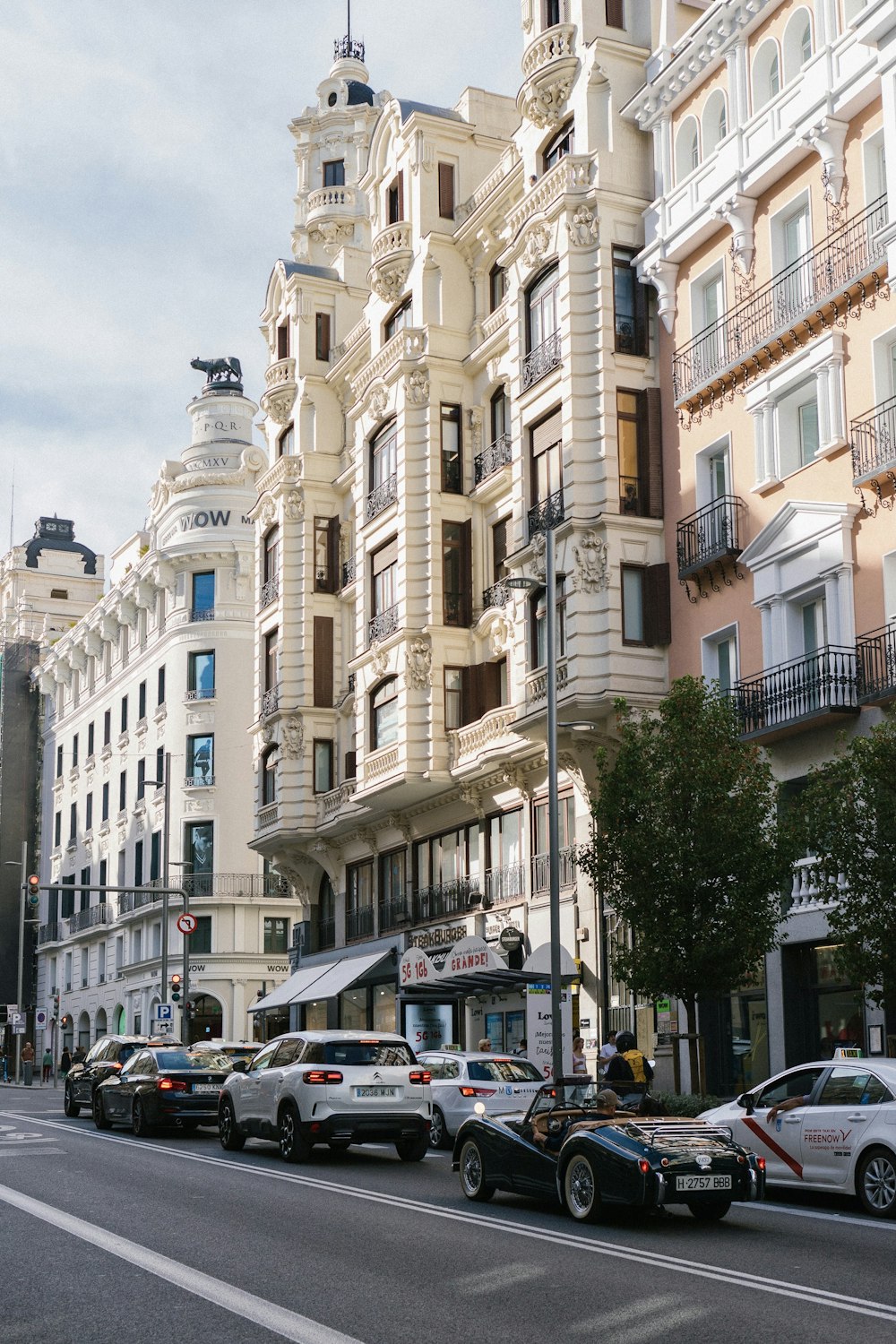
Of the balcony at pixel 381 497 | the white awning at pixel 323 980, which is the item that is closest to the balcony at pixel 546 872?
the white awning at pixel 323 980

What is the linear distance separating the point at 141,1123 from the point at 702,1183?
14.6m

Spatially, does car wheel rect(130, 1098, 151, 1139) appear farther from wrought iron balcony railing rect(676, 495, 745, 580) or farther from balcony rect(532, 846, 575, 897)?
wrought iron balcony railing rect(676, 495, 745, 580)

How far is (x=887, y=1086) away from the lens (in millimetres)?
14836

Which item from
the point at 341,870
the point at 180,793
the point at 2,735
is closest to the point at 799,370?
the point at 341,870

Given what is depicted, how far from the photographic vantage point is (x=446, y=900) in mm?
39000

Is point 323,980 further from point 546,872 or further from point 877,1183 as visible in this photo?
point 877,1183

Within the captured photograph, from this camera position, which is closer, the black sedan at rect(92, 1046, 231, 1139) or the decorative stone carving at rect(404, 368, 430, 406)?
the black sedan at rect(92, 1046, 231, 1139)

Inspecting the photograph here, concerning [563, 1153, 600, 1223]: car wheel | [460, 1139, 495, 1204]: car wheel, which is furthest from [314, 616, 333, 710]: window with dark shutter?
[563, 1153, 600, 1223]: car wheel

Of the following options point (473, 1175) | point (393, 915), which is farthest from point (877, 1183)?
point (393, 915)

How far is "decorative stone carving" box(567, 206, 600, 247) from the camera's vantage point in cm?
3216

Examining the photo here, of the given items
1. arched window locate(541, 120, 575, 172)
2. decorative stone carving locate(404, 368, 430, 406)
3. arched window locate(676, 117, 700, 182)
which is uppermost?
arched window locate(541, 120, 575, 172)

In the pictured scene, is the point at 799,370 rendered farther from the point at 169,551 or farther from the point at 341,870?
the point at 169,551

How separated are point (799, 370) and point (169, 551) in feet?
136

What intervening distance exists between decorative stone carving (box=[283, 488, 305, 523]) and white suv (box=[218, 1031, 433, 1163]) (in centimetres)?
2678
